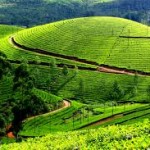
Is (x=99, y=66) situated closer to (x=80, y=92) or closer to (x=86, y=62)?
(x=86, y=62)

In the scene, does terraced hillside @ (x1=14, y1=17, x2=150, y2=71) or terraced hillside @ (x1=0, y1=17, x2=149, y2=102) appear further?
terraced hillside @ (x1=14, y1=17, x2=150, y2=71)

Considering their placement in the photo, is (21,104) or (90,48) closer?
(21,104)

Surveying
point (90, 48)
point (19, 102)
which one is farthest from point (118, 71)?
point (19, 102)

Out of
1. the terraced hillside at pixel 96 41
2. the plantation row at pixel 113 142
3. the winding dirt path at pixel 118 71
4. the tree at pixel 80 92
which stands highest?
the plantation row at pixel 113 142

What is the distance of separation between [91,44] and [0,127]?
8876 cm

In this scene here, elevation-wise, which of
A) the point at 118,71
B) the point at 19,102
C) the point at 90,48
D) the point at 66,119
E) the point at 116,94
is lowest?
the point at 66,119

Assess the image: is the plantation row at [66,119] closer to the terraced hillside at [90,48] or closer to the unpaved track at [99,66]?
the terraced hillside at [90,48]

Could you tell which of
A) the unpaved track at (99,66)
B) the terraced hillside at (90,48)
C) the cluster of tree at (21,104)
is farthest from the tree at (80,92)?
the cluster of tree at (21,104)

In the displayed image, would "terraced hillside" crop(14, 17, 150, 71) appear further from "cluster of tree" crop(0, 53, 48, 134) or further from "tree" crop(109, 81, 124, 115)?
"cluster of tree" crop(0, 53, 48, 134)

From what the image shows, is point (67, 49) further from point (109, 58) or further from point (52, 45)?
point (109, 58)

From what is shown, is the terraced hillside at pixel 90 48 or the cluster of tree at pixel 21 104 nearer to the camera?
the cluster of tree at pixel 21 104

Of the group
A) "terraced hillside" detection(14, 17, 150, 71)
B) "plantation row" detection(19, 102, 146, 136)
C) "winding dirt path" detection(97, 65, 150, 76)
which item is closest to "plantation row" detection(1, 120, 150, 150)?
"plantation row" detection(19, 102, 146, 136)

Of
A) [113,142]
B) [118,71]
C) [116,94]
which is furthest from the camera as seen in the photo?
[118,71]

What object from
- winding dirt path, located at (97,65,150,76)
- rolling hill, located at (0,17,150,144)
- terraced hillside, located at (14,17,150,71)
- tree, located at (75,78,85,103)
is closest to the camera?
rolling hill, located at (0,17,150,144)
